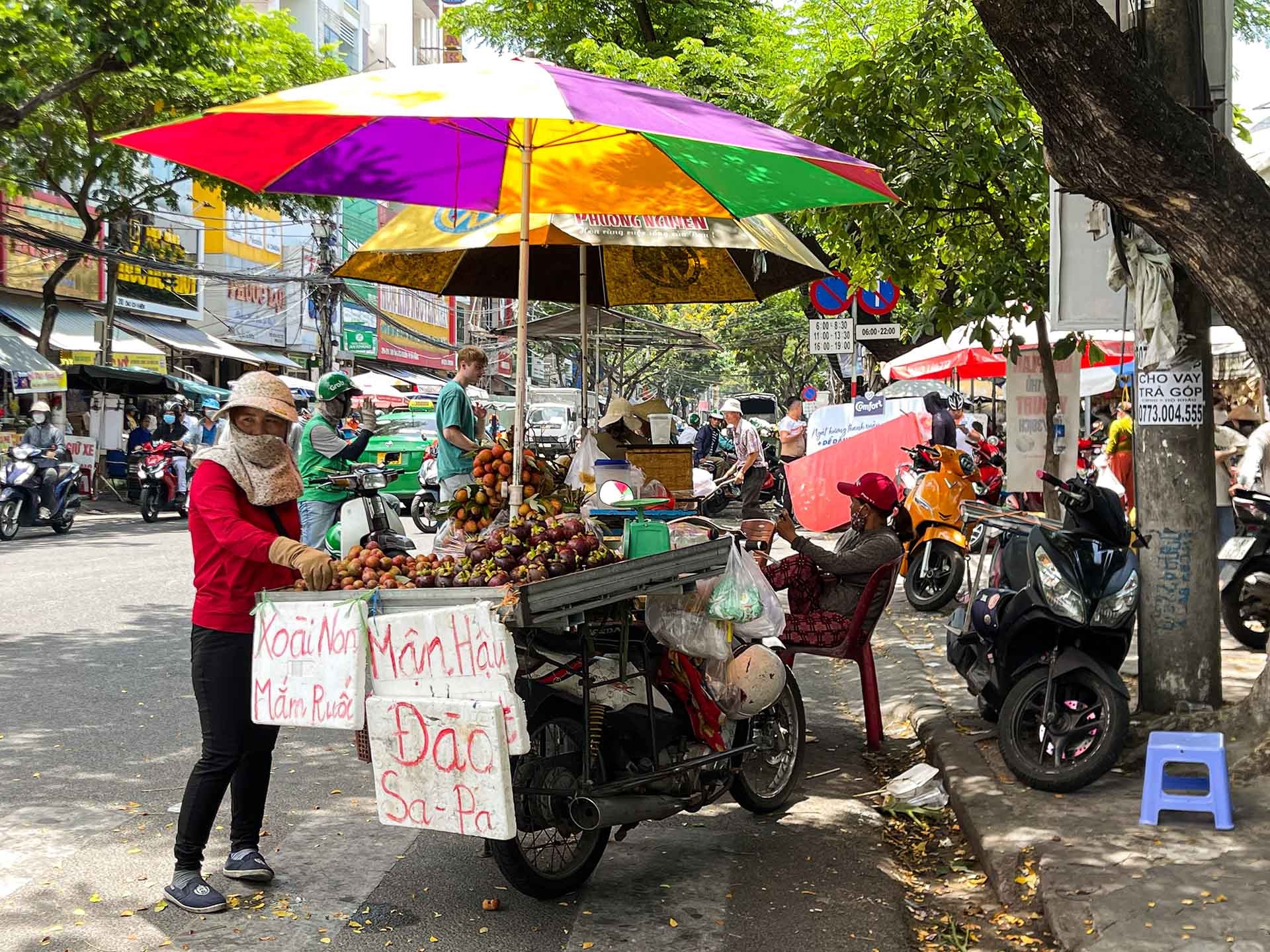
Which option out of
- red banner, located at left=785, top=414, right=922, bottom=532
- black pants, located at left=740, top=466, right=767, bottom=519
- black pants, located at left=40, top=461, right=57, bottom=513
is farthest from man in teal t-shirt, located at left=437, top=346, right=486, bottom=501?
black pants, located at left=40, top=461, right=57, bottom=513

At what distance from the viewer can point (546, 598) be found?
3.88 m

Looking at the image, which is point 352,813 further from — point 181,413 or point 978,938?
point 181,413

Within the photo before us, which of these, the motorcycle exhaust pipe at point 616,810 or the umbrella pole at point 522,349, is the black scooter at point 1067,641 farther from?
the umbrella pole at point 522,349

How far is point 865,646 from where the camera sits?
6.46m

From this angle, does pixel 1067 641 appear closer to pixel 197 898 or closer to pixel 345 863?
pixel 345 863

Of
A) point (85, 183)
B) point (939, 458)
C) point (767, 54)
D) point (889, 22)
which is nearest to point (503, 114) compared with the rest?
point (939, 458)

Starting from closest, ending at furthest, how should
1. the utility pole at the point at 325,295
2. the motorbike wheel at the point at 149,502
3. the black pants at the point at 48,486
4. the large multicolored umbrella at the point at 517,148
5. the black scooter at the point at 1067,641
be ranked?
the large multicolored umbrella at the point at 517,148
the black scooter at the point at 1067,641
the black pants at the point at 48,486
the motorbike wheel at the point at 149,502
the utility pole at the point at 325,295

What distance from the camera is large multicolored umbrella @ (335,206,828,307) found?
7160mm

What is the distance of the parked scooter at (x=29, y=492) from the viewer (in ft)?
52.5

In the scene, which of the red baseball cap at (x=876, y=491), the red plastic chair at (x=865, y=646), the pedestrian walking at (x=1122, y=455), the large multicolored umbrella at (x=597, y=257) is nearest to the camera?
the red plastic chair at (x=865, y=646)

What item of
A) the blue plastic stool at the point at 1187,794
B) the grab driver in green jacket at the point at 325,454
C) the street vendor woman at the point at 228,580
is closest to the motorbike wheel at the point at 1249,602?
the blue plastic stool at the point at 1187,794

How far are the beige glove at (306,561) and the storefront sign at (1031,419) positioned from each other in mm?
7153

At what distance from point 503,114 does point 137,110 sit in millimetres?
17940

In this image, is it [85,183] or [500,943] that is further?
[85,183]
